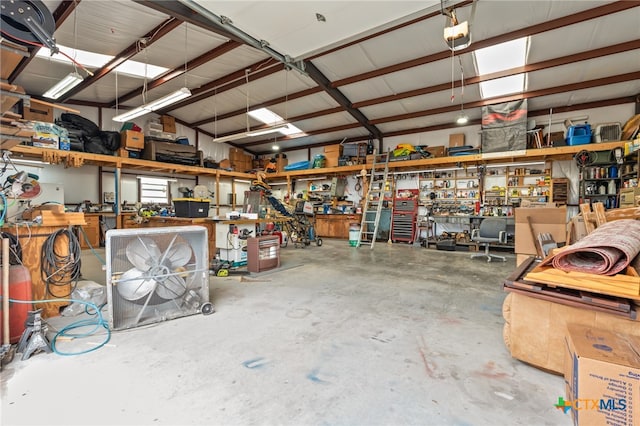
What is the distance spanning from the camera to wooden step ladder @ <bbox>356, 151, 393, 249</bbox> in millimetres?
8312

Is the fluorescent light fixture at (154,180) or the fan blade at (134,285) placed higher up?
the fluorescent light fixture at (154,180)

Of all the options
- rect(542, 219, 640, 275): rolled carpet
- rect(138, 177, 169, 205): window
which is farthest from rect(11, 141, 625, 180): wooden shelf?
rect(542, 219, 640, 275): rolled carpet

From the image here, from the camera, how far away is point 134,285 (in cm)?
238

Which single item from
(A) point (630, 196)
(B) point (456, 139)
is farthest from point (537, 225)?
(B) point (456, 139)

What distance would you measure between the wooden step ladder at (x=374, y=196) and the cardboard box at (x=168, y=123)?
23.8 ft

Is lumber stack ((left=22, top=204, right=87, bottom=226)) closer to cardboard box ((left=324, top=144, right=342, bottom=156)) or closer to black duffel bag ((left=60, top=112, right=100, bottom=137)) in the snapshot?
black duffel bag ((left=60, top=112, right=100, bottom=137))

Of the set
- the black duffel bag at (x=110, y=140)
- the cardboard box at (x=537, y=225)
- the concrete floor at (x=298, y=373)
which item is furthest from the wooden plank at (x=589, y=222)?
the black duffel bag at (x=110, y=140)

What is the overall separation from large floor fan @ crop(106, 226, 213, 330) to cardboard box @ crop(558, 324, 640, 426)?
275cm

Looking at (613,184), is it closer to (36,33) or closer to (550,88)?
(550,88)

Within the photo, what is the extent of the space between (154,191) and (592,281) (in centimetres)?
1127

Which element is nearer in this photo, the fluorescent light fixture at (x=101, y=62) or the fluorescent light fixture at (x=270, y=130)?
the fluorescent light fixture at (x=101, y=62)

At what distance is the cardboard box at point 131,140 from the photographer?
752 centimetres

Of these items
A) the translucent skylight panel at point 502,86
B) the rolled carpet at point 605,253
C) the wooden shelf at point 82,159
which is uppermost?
the translucent skylight panel at point 502,86

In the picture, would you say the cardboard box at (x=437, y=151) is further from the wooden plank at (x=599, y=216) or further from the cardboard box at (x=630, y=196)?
the wooden plank at (x=599, y=216)
